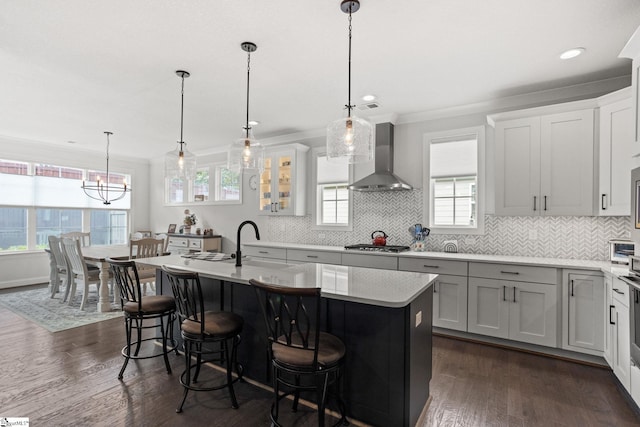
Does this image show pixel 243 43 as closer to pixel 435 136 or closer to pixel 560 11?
pixel 560 11

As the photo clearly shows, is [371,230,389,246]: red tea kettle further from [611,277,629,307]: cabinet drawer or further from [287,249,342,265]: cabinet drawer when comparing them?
[611,277,629,307]: cabinet drawer

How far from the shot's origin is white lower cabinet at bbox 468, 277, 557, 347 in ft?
10.3

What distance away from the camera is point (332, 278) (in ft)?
7.85

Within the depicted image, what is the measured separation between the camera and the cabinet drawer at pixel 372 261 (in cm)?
393

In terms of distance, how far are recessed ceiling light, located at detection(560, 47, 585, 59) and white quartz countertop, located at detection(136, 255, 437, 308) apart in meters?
2.23

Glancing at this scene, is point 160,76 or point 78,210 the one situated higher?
point 160,76

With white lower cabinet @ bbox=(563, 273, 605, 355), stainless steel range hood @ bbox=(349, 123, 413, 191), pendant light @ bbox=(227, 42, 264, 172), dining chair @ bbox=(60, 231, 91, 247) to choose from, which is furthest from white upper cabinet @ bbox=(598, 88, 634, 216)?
dining chair @ bbox=(60, 231, 91, 247)

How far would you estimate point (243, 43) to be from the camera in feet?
8.69

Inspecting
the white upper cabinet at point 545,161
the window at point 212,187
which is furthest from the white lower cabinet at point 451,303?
the window at point 212,187

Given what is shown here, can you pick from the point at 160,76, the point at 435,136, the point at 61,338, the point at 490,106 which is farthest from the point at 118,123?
the point at 490,106

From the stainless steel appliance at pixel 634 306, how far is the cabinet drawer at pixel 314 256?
9.16ft

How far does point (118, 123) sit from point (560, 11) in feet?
17.9

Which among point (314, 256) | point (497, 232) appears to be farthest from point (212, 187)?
point (497, 232)

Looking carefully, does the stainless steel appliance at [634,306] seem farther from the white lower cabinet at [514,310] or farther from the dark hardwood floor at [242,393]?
the white lower cabinet at [514,310]
